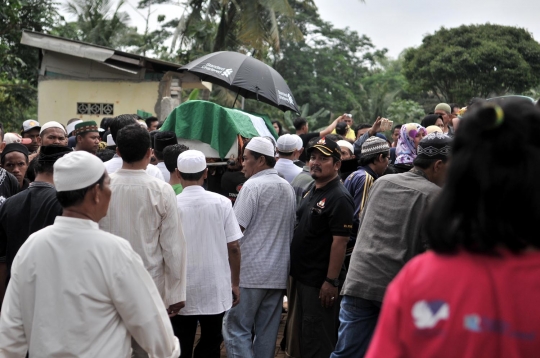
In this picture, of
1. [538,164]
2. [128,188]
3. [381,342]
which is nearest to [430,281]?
[381,342]

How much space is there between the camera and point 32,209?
4.67 metres

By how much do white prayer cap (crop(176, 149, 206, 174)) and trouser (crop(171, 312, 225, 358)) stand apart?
117cm

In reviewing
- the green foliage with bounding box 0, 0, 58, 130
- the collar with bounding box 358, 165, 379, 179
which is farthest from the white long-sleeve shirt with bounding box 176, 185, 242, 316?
the green foliage with bounding box 0, 0, 58, 130

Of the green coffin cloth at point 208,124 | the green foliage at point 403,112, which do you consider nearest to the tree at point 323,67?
the green foliage at point 403,112

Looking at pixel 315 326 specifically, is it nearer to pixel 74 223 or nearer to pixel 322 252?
pixel 322 252

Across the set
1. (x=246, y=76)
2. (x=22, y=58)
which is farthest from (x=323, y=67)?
(x=246, y=76)

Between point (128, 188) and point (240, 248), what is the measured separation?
1.73 meters

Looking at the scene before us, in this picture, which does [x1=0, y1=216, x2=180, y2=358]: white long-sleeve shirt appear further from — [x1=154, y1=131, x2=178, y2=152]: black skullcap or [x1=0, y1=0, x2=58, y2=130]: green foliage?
[x1=0, y1=0, x2=58, y2=130]: green foliage

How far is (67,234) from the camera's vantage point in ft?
11.1

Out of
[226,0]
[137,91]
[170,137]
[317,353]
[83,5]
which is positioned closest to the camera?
[317,353]

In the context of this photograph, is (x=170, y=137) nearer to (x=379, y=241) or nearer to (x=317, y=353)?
(x=317, y=353)

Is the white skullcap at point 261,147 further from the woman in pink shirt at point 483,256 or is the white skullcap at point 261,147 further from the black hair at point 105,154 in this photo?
the woman in pink shirt at point 483,256

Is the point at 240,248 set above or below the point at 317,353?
above

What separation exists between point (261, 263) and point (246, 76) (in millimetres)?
4065
